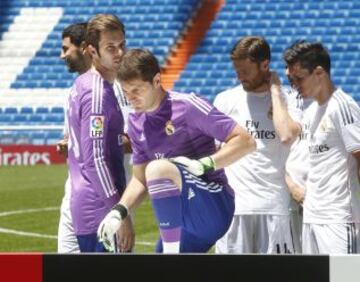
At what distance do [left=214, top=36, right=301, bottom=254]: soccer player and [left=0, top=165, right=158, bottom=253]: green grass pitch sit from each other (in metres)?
4.79

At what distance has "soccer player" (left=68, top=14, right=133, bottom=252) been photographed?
5352 millimetres

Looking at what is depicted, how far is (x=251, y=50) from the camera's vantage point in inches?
240

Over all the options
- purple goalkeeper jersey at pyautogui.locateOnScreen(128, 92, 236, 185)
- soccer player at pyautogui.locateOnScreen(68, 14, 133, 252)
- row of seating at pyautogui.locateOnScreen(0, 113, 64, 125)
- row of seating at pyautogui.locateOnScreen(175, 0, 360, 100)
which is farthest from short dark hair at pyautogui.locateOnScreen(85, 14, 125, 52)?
row of seating at pyautogui.locateOnScreen(0, 113, 64, 125)

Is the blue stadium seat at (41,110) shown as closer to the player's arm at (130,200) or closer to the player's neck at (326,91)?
the player's neck at (326,91)

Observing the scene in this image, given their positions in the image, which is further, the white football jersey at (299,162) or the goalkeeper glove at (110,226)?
the white football jersey at (299,162)

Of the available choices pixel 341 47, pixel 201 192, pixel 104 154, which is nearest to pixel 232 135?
pixel 201 192

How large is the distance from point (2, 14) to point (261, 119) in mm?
24323

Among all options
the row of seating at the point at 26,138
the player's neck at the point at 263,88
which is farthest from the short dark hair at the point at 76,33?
the row of seating at the point at 26,138

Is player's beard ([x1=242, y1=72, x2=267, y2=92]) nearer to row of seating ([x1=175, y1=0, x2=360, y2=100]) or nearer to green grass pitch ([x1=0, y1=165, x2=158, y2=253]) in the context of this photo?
green grass pitch ([x1=0, y1=165, x2=158, y2=253])

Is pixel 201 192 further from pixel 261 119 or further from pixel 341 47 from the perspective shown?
pixel 341 47

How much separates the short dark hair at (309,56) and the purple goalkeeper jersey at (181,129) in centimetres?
108

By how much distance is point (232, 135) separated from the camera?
4.84 metres

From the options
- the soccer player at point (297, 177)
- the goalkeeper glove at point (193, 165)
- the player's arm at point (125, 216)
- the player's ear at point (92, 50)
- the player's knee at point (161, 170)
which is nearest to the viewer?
the player's knee at point (161, 170)

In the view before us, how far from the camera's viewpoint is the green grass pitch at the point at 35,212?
1230 cm
